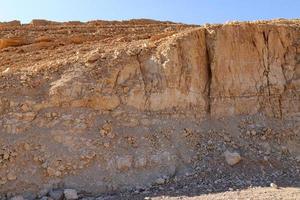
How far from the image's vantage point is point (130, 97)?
14742 mm

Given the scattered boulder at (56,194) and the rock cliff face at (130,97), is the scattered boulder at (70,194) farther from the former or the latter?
the rock cliff face at (130,97)

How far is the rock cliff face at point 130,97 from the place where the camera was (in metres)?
13.4

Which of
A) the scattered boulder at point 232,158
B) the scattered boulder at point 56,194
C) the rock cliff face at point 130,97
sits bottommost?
the scattered boulder at point 56,194

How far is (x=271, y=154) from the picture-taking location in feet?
47.9

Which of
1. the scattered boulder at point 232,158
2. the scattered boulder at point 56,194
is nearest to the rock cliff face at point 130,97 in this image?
the scattered boulder at point 56,194

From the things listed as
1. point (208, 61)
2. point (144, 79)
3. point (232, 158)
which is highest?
point (208, 61)

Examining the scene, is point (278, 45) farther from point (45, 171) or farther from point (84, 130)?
point (45, 171)

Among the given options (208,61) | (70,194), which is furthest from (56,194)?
(208,61)

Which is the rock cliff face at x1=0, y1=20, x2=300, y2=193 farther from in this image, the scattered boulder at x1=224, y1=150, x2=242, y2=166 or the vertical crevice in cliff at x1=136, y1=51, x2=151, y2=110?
the scattered boulder at x1=224, y1=150, x2=242, y2=166

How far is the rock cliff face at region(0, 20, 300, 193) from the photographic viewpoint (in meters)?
13.4

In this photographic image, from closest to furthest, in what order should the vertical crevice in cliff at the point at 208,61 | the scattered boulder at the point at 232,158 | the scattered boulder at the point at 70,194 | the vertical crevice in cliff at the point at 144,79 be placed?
the scattered boulder at the point at 70,194
the scattered boulder at the point at 232,158
the vertical crevice in cliff at the point at 144,79
the vertical crevice in cliff at the point at 208,61

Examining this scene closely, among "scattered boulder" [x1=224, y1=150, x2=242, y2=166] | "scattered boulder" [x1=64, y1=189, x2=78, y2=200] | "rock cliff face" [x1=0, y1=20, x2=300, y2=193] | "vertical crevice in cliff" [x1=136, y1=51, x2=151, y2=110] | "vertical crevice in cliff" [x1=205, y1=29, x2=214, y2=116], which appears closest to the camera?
"scattered boulder" [x1=64, y1=189, x2=78, y2=200]

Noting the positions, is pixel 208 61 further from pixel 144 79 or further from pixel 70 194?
pixel 70 194

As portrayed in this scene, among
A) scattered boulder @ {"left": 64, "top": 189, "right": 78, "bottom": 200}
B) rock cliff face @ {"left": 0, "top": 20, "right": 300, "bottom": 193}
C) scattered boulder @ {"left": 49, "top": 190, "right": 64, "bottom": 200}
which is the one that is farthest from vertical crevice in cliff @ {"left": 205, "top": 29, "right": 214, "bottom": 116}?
scattered boulder @ {"left": 49, "top": 190, "right": 64, "bottom": 200}
